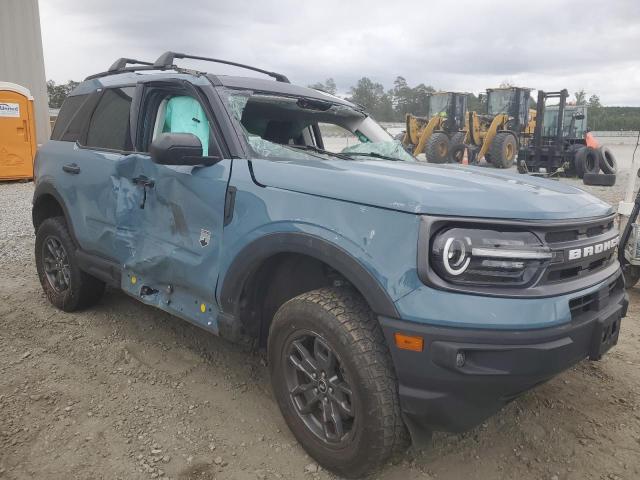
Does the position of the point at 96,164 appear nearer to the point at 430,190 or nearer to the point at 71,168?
the point at 71,168

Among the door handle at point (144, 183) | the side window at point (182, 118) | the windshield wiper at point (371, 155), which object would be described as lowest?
the door handle at point (144, 183)

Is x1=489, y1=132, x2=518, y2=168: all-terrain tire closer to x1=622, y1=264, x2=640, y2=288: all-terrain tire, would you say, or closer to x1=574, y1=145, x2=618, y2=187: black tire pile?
x1=574, y1=145, x2=618, y2=187: black tire pile

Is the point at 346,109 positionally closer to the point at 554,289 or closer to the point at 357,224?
the point at 357,224

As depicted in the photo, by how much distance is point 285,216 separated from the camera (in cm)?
238

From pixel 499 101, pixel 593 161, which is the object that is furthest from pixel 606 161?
pixel 499 101

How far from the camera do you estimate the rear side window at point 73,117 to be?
4004 mm

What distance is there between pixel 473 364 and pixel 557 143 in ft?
56.4

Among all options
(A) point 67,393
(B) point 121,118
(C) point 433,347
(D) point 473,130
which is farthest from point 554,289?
(D) point 473,130

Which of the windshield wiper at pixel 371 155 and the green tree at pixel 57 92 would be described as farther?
the green tree at pixel 57 92

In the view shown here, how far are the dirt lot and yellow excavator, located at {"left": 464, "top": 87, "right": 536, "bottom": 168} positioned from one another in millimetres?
14616

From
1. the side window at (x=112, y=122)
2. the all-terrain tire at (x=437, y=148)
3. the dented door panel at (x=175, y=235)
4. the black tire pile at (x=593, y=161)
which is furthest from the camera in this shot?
the all-terrain tire at (x=437, y=148)

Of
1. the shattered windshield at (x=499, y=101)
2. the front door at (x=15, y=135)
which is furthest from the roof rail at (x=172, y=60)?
the shattered windshield at (x=499, y=101)

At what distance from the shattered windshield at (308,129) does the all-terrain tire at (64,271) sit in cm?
181

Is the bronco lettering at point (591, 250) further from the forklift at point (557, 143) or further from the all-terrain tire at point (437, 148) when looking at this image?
the all-terrain tire at point (437, 148)
